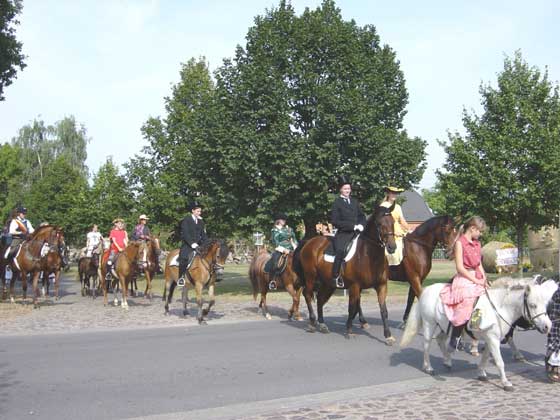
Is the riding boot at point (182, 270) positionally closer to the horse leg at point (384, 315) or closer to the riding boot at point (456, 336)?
the horse leg at point (384, 315)

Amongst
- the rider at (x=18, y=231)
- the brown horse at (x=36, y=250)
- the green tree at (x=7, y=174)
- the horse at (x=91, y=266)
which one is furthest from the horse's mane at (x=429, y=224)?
the green tree at (x=7, y=174)

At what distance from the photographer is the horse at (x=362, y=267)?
11.4m

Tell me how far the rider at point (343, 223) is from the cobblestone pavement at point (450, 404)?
4.42 meters

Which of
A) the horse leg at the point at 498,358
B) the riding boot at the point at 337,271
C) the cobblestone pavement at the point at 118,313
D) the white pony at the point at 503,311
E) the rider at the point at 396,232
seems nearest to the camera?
the horse leg at the point at 498,358

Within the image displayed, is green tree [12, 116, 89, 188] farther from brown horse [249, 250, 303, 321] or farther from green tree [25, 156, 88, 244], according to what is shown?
brown horse [249, 250, 303, 321]

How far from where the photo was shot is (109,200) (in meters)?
41.4

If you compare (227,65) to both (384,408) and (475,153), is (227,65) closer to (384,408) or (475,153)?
(475,153)

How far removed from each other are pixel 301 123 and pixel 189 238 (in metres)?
10.8

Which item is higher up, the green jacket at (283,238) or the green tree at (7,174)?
the green tree at (7,174)

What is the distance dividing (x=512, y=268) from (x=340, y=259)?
95.9 feet

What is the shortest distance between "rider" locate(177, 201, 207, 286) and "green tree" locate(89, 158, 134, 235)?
24.0 m

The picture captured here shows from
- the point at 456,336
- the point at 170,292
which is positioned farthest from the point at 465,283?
the point at 170,292

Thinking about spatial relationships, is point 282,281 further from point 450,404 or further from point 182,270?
point 450,404

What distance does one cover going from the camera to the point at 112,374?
899 centimetres
